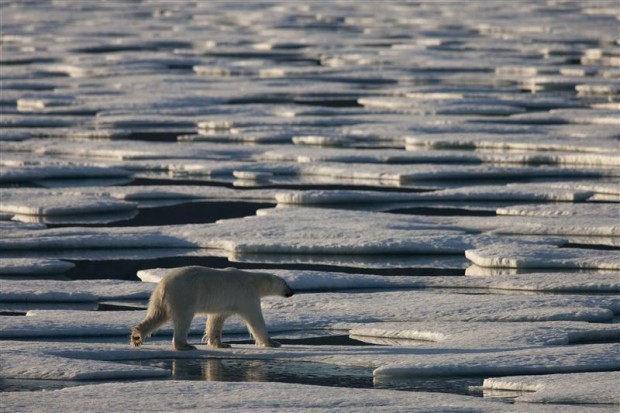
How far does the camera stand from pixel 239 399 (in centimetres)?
482

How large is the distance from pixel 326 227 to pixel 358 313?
218 centimetres

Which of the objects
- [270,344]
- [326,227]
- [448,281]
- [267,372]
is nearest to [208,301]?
[270,344]

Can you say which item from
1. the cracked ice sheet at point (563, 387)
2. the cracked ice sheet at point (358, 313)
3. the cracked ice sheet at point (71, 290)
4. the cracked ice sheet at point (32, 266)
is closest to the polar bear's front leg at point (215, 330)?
the cracked ice sheet at point (358, 313)

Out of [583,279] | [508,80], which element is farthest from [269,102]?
[583,279]

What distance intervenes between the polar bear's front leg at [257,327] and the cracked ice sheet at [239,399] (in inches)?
Answer: 27.7

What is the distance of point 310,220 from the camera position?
882 cm

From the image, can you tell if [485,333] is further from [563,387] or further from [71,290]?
[71,290]

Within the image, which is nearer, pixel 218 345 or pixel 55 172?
pixel 218 345

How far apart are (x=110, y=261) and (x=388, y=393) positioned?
11.0 feet

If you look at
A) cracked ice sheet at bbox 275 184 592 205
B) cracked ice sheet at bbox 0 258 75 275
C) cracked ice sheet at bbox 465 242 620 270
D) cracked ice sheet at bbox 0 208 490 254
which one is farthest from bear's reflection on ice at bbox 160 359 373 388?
cracked ice sheet at bbox 275 184 592 205

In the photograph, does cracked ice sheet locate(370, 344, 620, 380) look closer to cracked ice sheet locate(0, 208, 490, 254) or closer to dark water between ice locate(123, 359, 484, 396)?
dark water between ice locate(123, 359, 484, 396)

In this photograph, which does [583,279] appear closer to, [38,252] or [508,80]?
[38,252]

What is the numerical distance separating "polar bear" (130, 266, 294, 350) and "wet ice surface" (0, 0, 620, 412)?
89 mm

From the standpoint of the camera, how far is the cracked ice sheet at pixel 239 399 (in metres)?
4.68
